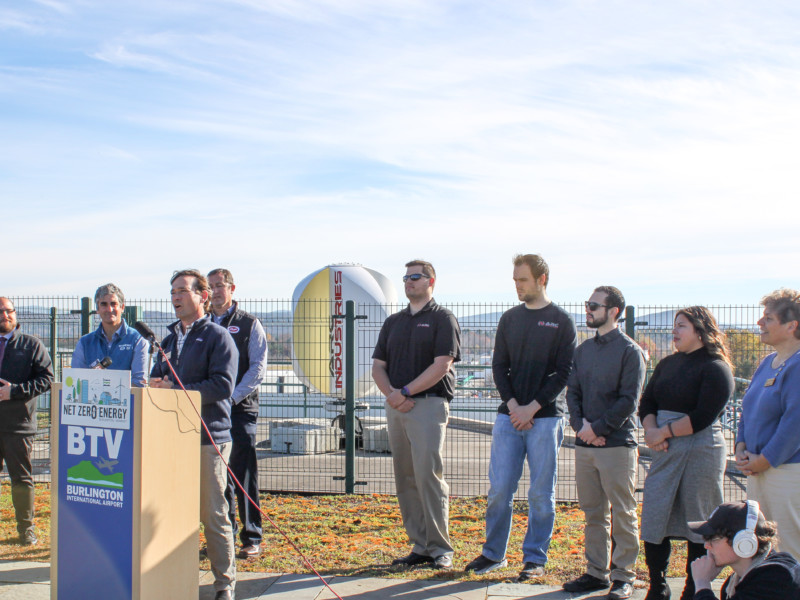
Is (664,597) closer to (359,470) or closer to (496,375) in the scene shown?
(496,375)

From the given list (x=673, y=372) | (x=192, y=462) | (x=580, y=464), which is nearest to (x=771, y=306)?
(x=673, y=372)

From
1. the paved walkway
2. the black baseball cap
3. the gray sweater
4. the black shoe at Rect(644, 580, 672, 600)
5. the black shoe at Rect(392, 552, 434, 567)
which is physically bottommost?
the paved walkway

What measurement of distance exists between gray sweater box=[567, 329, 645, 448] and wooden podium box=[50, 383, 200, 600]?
9.08ft

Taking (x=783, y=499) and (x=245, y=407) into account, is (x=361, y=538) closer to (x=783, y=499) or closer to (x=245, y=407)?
(x=245, y=407)

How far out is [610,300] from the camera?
5609 millimetres

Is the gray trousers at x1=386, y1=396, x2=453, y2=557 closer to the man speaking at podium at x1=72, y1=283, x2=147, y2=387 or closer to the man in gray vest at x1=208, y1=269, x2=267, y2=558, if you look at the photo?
the man in gray vest at x1=208, y1=269, x2=267, y2=558

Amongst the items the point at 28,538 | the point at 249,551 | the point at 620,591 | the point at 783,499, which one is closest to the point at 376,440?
the point at 249,551

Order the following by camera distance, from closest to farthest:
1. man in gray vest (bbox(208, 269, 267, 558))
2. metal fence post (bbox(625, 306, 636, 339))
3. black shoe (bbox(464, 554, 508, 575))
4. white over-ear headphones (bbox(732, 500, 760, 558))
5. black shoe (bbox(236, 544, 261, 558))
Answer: white over-ear headphones (bbox(732, 500, 760, 558)) → black shoe (bbox(464, 554, 508, 575)) → black shoe (bbox(236, 544, 261, 558)) → man in gray vest (bbox(208, 269, 267, 558)) → metal fence post (bbox(625, 306, 636, 339))

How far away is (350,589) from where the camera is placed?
562 centimetres

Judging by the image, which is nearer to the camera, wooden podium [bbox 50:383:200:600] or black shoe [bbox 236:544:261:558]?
wooden podium [bbox 50:383:200:600]

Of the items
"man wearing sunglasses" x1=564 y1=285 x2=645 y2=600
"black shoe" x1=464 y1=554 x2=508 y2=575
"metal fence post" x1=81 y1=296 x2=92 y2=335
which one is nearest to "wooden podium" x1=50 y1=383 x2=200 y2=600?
"black shoe" x1=464 y1=554 x2=508 y2=575

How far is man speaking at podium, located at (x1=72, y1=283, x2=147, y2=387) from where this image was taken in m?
6.31

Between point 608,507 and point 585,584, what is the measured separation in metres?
0.56

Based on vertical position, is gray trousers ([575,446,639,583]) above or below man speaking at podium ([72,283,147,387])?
below
